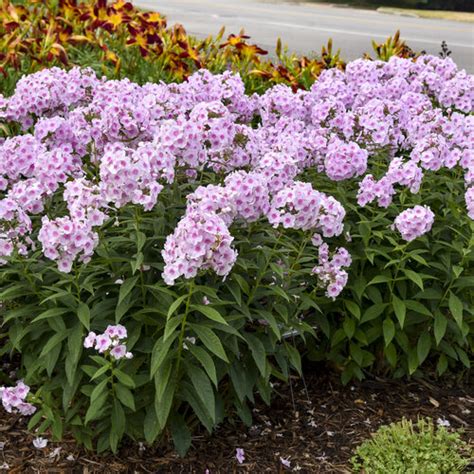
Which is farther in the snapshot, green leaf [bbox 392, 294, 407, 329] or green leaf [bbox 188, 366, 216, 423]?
green leaf [bbox 392, 294, 407, 329]

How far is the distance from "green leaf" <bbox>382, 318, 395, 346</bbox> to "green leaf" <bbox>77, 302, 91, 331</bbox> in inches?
57.1

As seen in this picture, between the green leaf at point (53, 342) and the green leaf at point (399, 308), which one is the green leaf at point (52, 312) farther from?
the green leaf at point (399, 308)

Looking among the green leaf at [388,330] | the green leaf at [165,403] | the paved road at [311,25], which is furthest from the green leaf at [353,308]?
the paved road at [311,25]

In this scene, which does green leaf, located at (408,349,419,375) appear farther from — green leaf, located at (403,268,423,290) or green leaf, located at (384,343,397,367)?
green leaf, located at (403,268,423,290)

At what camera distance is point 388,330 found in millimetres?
4059

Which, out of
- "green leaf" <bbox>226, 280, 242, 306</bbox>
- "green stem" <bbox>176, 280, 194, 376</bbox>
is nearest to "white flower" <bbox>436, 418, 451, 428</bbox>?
"green leaf" <bbox>226, 280, 242, 306</bbox>

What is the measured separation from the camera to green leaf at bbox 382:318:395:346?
159 inches

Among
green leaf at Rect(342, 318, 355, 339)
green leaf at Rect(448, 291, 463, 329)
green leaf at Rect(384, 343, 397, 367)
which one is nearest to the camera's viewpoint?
green leaf at Rect(448, 291, 463, 329)

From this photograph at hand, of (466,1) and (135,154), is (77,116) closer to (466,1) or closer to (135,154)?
(135,154)

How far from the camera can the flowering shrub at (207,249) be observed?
328 centimetres

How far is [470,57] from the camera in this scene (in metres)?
16.1

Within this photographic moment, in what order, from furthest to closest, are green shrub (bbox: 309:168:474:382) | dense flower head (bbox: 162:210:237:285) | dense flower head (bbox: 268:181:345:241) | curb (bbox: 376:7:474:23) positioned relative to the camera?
curb (bbox: 376:7:474:23) < green shrub (bbox: 309:168:474:382) < dense flower head (bbox: 268:181:345:241) < dense flower head (bbox: 162:210:237:285)

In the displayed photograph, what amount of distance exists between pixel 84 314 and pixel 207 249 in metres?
0.61

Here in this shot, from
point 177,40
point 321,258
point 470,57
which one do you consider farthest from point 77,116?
point 470,57
